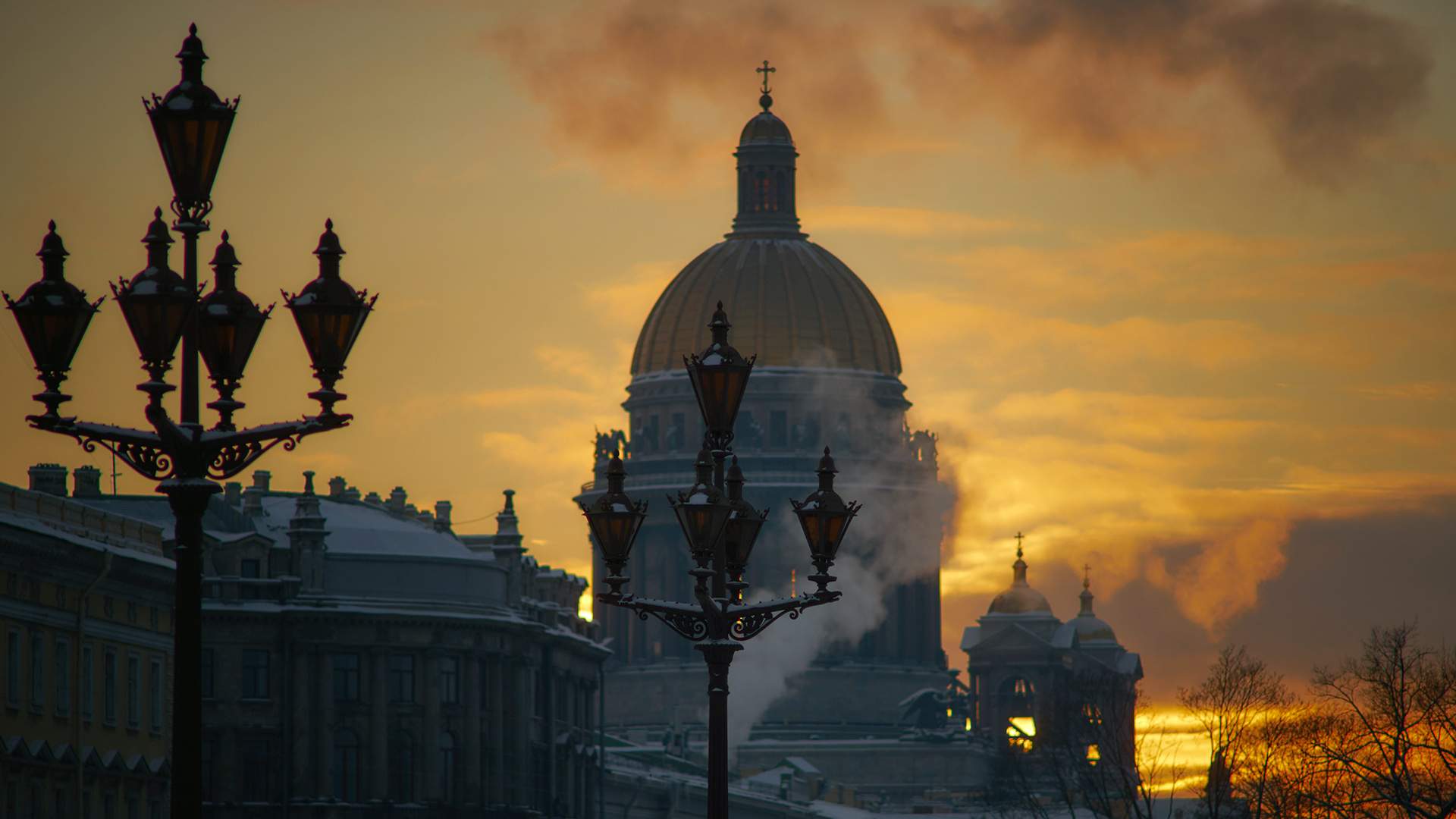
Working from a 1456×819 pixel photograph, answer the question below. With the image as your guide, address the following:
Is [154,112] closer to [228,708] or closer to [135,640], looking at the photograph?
[135,640]

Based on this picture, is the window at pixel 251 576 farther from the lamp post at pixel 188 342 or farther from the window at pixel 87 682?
the lamp post at pixel 188 342

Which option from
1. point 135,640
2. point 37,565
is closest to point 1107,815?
point 135,640

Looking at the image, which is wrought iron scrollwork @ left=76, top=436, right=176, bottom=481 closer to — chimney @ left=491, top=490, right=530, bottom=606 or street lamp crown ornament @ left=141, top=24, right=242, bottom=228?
street lamp crown ornament @ left=141, top=24, right=242, bottom=228

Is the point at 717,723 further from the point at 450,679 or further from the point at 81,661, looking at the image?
the point at 450,679

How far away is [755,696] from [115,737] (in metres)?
123

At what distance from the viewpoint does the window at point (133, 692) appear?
252 ft

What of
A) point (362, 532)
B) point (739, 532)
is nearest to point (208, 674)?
point (362, 532)

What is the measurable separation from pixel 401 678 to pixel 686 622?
8264 cm

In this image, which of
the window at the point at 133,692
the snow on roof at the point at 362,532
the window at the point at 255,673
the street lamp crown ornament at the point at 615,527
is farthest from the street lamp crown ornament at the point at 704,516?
the snow on roof at the point at 362,532

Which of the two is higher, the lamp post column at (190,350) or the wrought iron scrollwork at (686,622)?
the lamp post column at (190,350)

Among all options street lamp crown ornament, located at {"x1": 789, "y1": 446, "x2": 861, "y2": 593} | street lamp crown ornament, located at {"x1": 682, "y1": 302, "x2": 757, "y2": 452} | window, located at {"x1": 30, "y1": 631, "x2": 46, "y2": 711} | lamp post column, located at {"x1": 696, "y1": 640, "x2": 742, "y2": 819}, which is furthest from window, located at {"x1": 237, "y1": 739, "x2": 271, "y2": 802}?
street lamp crown ornament, located at {"x1": 682, "y1": 302, "x2": 757, "y2": 452}

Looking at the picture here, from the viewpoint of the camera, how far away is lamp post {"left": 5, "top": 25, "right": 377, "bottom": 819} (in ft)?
91.3

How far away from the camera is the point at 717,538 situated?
34.6 m

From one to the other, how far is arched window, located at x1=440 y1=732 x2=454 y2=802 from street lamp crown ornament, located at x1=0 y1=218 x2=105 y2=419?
89066 millimetres
